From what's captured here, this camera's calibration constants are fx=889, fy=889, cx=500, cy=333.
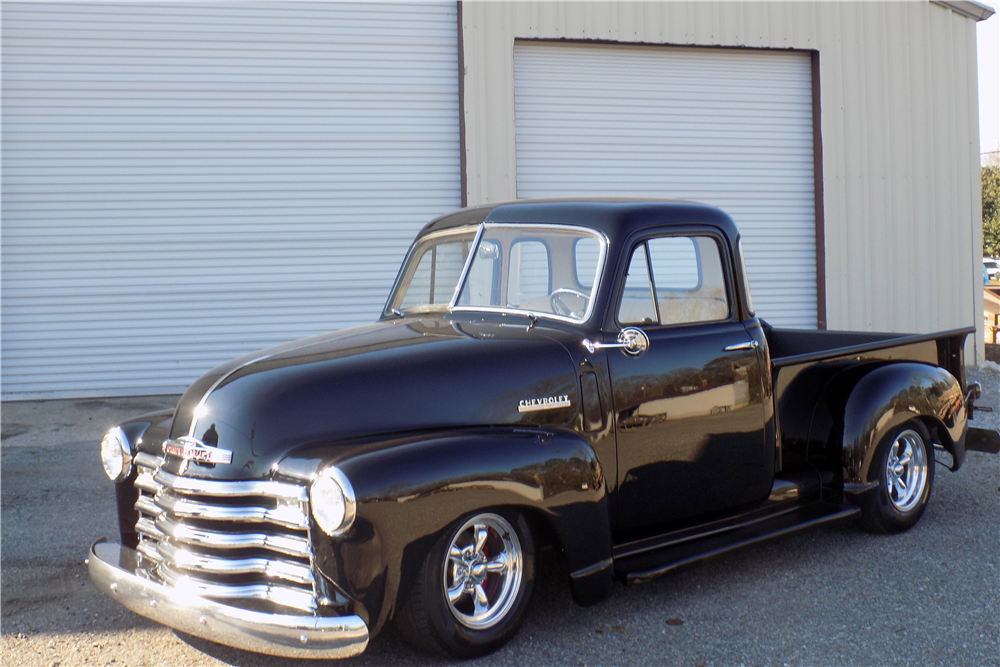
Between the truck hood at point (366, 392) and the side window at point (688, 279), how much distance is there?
0.63 metres

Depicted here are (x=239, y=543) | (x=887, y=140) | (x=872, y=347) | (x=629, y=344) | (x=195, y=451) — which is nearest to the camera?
(x=239, y=543)

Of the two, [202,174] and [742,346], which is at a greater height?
[202,174]

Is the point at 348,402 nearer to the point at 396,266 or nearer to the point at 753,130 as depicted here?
the point at 396,266

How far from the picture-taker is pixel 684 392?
13.1ft

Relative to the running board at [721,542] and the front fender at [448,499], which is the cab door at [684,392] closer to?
the running board at [721,542]

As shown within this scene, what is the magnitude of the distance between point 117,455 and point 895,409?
3847 millimetres

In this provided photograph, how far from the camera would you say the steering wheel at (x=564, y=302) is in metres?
3.90

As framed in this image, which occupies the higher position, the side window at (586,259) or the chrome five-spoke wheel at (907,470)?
the side window at (586,259)

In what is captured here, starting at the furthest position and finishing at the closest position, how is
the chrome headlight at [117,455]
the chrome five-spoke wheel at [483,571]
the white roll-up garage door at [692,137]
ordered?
the white roll-up garage door at [692,137] < the chrome headlight at [117,455] < the chrome five-spoke wheel at [483,571]

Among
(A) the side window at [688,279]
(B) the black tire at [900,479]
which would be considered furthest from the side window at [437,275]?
(B) the black tire at [900,479]

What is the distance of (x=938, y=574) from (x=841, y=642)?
107 cm

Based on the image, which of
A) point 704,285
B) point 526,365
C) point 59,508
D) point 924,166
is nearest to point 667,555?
point 526,365

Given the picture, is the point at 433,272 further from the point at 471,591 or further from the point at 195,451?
the point at 471,591

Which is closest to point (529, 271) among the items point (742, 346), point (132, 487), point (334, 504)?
point (742, 346)
